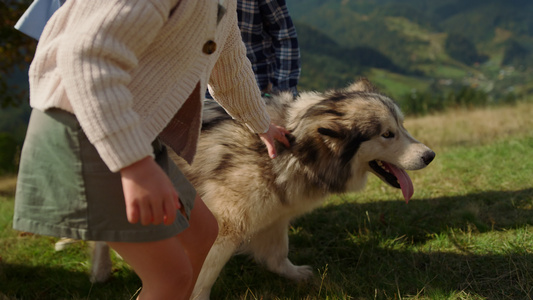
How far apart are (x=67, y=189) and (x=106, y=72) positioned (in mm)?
415

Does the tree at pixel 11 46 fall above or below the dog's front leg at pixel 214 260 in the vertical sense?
below

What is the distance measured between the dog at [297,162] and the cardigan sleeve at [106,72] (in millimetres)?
1493

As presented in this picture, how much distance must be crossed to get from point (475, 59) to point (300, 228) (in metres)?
146

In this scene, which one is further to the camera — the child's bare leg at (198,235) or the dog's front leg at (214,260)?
the dog's front leg at (214,260)

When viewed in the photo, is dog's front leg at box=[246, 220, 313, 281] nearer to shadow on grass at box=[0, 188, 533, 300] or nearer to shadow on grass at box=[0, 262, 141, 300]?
shadow on grass at box=[0, 188, 533, 300]

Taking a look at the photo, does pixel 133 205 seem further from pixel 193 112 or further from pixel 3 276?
pixel 3 276

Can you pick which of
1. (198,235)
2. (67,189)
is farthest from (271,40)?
(67,189)

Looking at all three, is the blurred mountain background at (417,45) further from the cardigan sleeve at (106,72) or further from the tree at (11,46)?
the cardigan sleeve at (106,72)

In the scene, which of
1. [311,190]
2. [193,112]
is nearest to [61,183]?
[193,112]

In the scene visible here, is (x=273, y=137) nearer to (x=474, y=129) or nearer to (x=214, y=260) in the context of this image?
(x=214, y=260)

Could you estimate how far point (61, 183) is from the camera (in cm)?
131

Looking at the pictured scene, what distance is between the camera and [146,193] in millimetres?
1195

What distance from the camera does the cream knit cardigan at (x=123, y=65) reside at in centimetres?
114

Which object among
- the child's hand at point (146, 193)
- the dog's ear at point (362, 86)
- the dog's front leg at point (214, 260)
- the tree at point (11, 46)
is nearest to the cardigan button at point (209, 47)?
the child's hand at point (146, 193)
